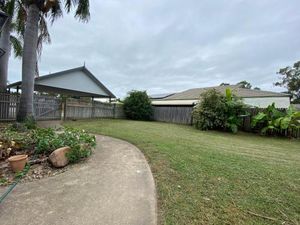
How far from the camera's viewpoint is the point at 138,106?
18.4 meters

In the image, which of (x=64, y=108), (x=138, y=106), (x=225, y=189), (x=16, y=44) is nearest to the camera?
(x=225, y=189)

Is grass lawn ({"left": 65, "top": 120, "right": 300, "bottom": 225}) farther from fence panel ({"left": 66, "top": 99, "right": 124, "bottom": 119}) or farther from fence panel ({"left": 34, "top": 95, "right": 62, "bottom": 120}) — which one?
fence panel ({"left": 66, "top": 99, "right": 124, "bottom": 119})

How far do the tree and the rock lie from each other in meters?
43.5

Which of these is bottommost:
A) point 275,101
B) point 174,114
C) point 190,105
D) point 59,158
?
point 59,158

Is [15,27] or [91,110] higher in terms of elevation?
[15,27]

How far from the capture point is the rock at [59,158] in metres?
4.04

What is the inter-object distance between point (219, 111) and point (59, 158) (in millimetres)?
10260

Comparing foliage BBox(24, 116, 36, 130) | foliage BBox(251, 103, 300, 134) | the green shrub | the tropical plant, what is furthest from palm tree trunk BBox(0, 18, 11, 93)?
foliage BBox(251, 103, 300, 134)

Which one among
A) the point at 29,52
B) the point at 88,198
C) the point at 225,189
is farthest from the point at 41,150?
the point at 29,52

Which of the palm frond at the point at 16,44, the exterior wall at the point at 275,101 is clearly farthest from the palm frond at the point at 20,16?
the exterior wall at the point at 275,101

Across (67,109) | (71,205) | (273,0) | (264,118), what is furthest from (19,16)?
(264,118)

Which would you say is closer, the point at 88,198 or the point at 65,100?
the point at 88,198

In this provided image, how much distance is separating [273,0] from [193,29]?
4.74m

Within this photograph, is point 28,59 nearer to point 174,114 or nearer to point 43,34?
point 43,34
